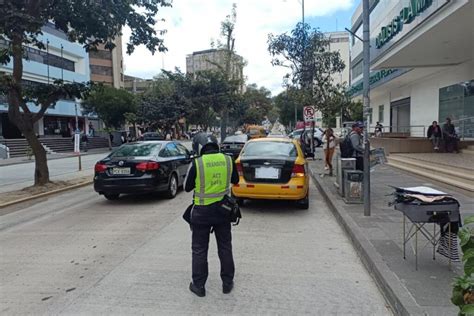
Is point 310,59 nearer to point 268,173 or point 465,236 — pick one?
point 268,173

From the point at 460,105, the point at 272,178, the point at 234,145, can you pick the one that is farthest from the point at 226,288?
the point at 460,105

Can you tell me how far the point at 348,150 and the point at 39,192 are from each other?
854 cm

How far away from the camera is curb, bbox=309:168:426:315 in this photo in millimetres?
3715

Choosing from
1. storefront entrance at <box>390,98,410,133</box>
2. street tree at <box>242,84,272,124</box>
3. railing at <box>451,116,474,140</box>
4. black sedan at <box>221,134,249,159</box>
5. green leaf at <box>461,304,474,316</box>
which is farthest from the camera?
street tree at <box>242,84,272,124</box>

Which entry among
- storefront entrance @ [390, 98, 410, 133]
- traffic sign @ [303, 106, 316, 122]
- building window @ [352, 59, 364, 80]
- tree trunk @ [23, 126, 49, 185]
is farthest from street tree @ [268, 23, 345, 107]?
building window @ [352, 59, 364, 80]

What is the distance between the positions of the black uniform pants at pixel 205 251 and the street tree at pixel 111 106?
3749 cm

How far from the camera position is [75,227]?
7.46 m

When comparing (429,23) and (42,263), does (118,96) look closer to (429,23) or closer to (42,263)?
(429,23)

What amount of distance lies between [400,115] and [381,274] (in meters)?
30.1

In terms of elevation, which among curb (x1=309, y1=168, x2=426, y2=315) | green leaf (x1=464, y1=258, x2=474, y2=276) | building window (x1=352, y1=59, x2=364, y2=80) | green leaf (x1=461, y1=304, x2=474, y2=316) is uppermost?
building window (x1=352, y1=59, x2=364, y2=80)

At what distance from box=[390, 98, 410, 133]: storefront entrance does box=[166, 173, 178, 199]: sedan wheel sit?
22.6 metres

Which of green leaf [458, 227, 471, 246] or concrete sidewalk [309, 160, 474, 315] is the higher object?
green leaf [458, 227, 471, 246]

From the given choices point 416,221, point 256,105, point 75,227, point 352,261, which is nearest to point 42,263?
point 75,227

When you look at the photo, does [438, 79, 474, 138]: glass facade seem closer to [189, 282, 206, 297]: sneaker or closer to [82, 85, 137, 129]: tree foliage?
[189, 282, 206, 297]: sneaker
